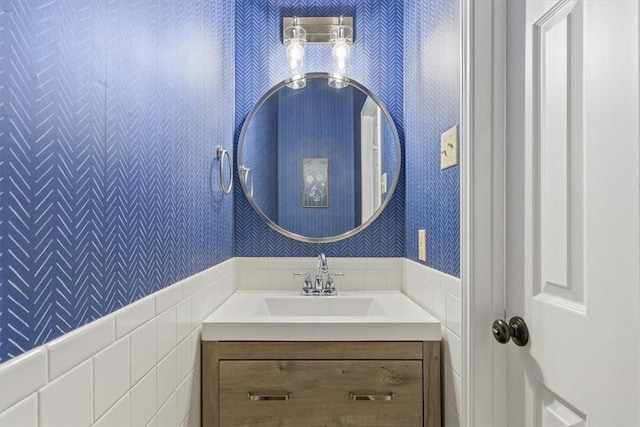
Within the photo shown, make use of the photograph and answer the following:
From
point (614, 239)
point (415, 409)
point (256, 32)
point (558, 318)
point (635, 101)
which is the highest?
point (256, 32)

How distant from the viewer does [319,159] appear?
6.32 feet

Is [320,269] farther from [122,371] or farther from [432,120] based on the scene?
[122,371]

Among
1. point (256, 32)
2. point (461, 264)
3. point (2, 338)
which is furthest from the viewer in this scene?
point (256, 32)

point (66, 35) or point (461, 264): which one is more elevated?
point (66, 35)

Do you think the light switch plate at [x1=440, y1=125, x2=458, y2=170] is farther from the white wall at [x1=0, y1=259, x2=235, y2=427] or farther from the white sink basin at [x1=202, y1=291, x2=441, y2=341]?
the white wall at [x1=0, y1=259, x2=235, y2=427]

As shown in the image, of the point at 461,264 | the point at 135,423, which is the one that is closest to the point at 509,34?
the point at 461,264

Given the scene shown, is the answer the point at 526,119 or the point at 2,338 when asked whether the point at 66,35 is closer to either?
the point at 2,338

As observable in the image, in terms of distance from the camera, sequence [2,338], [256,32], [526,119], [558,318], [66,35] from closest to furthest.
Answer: [2,338]
[66,35]
[558,318]
[526,119]
[256,32]

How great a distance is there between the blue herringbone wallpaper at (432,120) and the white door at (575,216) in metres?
0.22

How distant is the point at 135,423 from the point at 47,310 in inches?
15.3

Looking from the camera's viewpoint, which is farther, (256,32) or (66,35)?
(256,32)

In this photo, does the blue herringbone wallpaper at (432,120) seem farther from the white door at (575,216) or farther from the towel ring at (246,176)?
the towel ring at (246,176)

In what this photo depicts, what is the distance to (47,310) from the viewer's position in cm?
55

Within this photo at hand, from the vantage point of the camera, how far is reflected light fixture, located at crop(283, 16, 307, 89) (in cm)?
191
